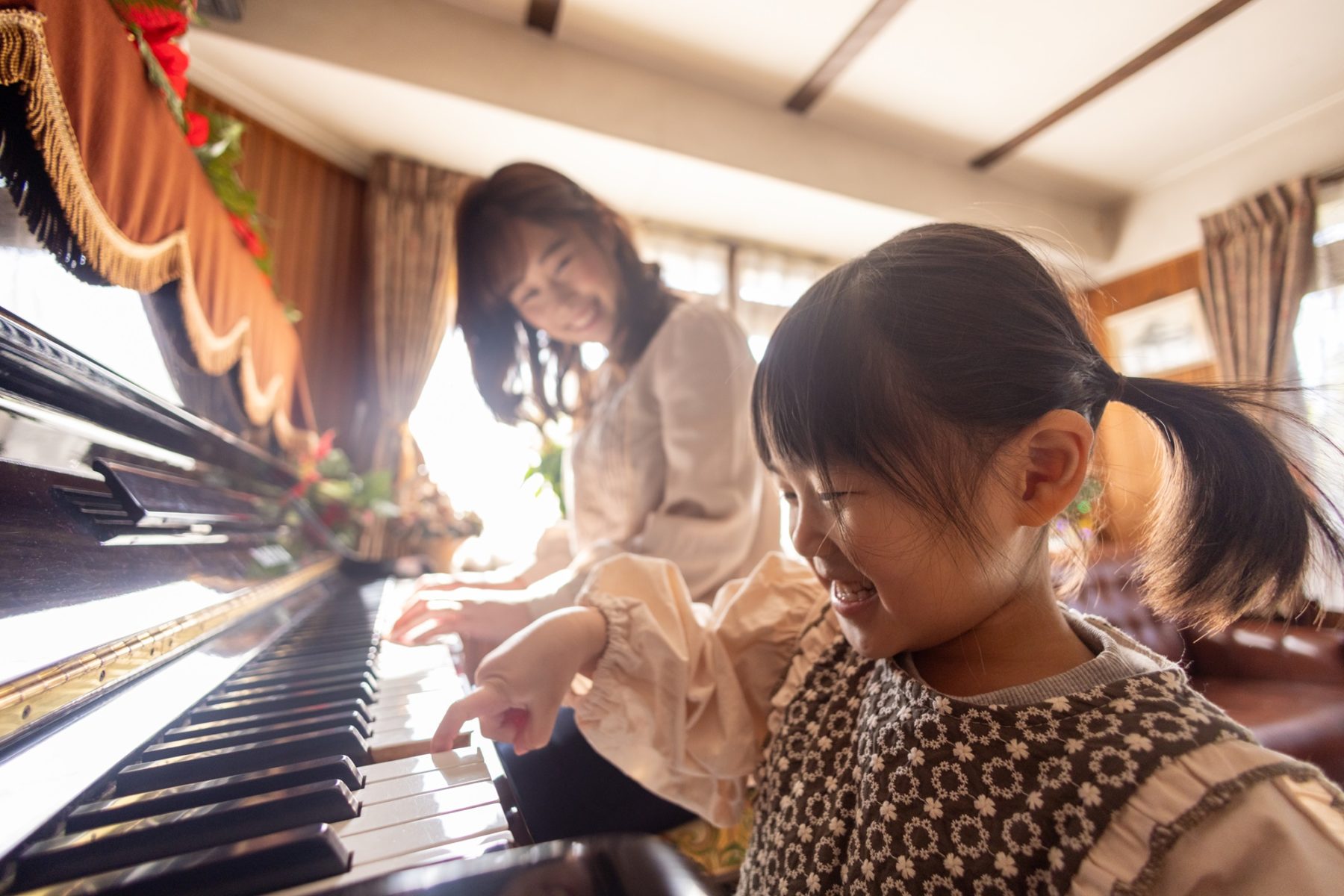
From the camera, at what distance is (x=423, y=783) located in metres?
0.54

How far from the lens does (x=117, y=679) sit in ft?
1.90

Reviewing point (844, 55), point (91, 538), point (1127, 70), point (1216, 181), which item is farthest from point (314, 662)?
point (1127, 70)

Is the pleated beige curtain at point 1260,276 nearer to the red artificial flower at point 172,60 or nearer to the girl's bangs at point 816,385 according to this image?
the girl's bangs at point 816,385

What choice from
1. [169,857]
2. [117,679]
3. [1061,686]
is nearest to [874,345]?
[1061,686]

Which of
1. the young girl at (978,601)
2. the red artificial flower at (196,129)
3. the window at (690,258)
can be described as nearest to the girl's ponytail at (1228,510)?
the young girl at (978,601)

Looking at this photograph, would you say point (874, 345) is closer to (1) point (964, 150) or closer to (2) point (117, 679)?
(2) point (117, 679)

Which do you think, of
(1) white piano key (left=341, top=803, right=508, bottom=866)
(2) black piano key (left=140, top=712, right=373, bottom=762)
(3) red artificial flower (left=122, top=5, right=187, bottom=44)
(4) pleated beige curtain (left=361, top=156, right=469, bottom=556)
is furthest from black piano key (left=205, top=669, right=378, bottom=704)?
(4) pleated beige curtain (left=361, top=156, right=469, bottom=556)

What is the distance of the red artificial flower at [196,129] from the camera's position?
1.18 m

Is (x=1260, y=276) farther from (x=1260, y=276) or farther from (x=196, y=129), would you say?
(x=196, y=129)

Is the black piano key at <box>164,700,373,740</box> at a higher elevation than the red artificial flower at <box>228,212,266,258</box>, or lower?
lower

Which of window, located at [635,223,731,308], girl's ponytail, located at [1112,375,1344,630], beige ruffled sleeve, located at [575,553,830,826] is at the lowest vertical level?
beige ruffled sleeve, located at [575,553,830,826]

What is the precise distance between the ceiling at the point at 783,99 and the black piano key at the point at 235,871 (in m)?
2.76

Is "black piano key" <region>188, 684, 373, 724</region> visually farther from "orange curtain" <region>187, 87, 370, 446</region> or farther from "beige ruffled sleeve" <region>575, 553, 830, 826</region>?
"orange curtain" <region>187, 87, 370, 446</region>

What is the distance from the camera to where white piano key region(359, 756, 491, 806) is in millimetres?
506
